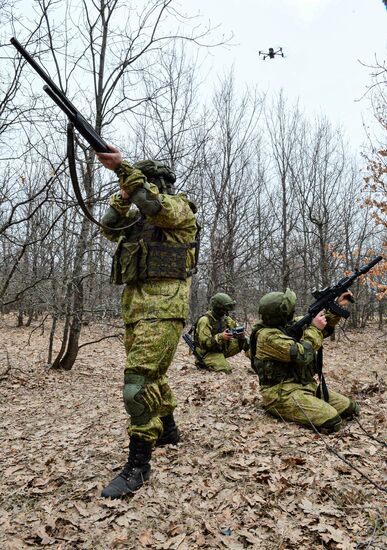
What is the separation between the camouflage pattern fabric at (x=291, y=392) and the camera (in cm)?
394

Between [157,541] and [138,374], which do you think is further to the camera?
[138,374]

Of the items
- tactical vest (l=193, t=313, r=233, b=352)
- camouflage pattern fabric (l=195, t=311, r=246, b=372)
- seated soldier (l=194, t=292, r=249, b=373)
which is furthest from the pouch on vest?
tactical vest (l=193, t=313, r=233, b=352)

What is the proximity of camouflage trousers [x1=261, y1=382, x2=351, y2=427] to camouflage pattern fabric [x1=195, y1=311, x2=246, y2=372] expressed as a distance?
3.14 meters

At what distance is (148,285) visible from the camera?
Result: 312 centimetres

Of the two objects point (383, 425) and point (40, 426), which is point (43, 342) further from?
point (383, 425)

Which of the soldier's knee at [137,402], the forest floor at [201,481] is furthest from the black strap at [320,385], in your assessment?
the soldier's knee at [137,402]

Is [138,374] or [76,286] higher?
[76,286]

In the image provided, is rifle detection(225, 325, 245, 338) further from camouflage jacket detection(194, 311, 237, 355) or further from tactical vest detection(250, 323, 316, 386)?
tactical vest detection(250, 323, 316, 386)

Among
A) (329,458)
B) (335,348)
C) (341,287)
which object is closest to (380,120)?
(335,348)

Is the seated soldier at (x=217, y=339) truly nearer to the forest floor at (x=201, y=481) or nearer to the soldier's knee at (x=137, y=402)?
the forest floor at (x=201, y=481)

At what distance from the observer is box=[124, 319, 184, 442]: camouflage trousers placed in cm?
282

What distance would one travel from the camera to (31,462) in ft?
11.0

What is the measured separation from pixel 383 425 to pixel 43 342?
404 inches

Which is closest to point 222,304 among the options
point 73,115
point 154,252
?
point 154,252
